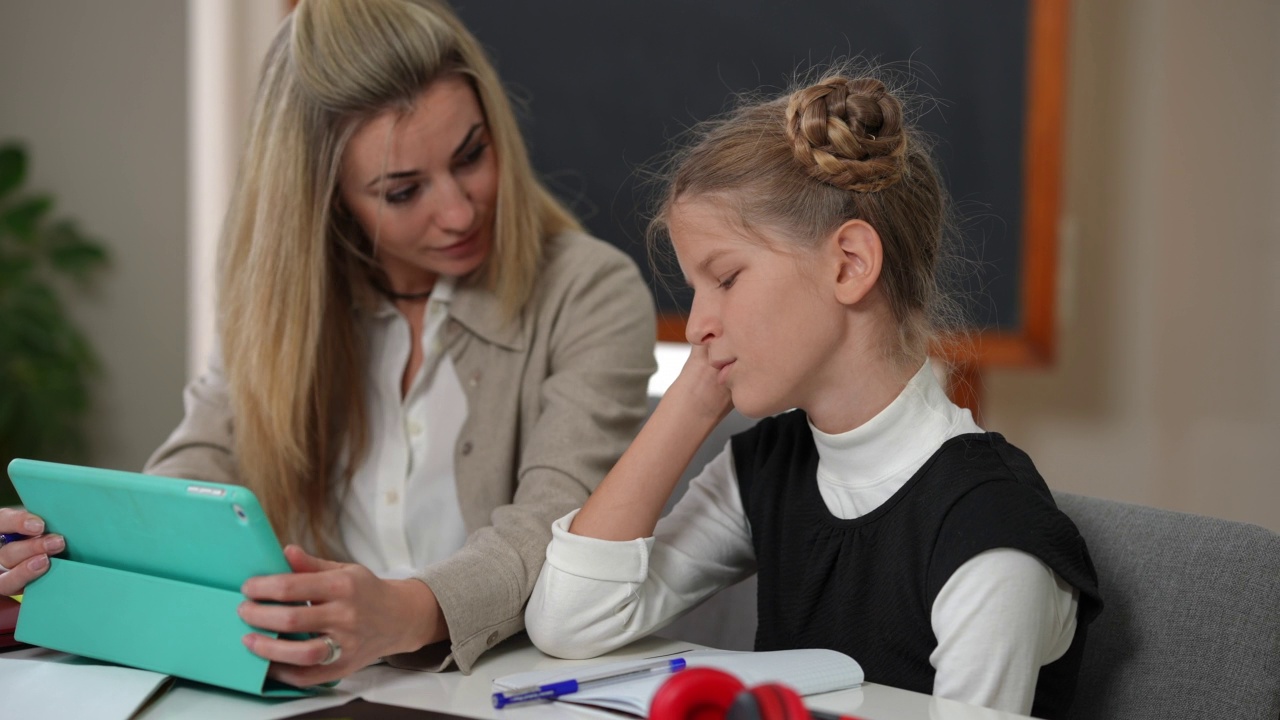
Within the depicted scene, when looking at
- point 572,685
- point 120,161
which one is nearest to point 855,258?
point 572,685

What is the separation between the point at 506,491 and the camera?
1530 millimetres

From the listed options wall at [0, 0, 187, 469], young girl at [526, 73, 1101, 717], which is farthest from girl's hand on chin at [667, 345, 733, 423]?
wall at [0, 0, 187, 469]

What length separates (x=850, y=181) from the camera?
1089 mm

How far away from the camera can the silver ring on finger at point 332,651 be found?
3.13 ft

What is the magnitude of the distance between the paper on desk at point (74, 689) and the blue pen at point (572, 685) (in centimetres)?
28

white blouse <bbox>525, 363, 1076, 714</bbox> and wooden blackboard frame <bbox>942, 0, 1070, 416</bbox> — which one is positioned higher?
wooden blackboard frame <bbox>942, 0, 1070, 416</bbox>

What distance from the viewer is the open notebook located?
924 millimetres

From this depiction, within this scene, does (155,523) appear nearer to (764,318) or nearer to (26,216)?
(764,318)

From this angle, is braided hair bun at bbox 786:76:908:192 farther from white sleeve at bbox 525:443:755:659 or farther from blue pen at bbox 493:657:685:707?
blue pen at bbox 493:657:685:707

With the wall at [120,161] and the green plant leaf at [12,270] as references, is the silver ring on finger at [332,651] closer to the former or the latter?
the green plant leaf at [12,270]

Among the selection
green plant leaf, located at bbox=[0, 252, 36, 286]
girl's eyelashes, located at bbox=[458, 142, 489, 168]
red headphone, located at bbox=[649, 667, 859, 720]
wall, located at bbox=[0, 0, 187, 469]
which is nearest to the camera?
red headphone, located at bbox=[649, 667, 859, 720]

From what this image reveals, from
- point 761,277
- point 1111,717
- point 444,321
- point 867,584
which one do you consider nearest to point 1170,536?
point 1111,717

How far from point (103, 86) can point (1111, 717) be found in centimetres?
346

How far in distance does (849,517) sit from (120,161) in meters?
3.18
